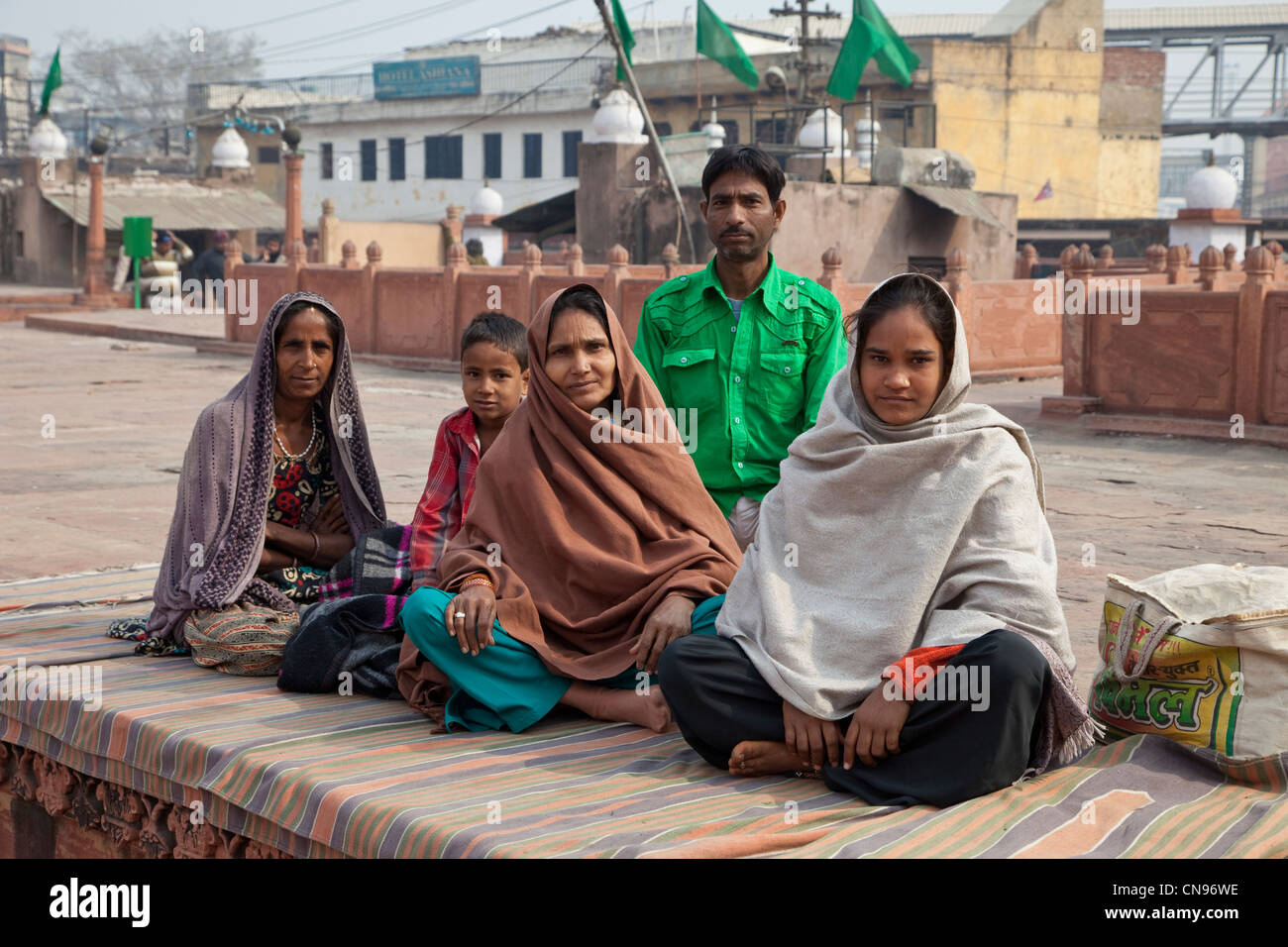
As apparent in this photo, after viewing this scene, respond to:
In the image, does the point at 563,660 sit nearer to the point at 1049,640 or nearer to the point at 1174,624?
the point at 1049,640

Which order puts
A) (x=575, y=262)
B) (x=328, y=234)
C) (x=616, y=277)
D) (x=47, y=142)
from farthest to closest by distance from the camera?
1. (x=47, y=142)
2. (x=328, y=234)
3. (x=575, y=262)
4. (x=616, y=277)

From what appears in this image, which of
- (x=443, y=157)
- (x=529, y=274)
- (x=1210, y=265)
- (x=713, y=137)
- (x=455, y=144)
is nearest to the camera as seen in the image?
(x=1210, y=265)

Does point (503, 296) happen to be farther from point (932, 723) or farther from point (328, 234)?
point (932, 723)

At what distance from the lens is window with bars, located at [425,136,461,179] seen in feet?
134

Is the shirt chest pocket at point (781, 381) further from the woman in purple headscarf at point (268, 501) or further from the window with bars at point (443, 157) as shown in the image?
the window with bars at point (443, 157)

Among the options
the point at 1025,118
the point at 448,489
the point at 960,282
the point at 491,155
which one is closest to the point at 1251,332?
the point at 960,282

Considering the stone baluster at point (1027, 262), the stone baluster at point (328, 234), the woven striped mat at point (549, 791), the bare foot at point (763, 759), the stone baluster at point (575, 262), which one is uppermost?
the stone baluster at point (328, 234)

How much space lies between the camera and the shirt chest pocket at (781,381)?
425 centimetres

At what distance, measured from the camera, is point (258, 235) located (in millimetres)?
40750

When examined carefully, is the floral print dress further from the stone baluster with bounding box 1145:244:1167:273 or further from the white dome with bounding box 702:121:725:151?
the white dome with bounding box 702:121:725:151

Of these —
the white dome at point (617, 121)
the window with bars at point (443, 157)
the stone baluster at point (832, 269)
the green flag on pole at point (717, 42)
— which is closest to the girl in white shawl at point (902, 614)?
the stone baluster at point (832, 269)

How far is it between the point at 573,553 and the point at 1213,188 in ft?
69.8

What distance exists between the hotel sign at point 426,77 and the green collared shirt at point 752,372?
38496mm

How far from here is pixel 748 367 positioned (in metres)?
4.27
